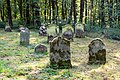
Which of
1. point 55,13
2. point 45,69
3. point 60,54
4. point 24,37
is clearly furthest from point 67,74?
point 55,13

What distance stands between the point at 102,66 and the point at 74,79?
8.01 feet

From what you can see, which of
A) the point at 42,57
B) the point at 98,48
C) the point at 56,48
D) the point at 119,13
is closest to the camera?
the point at 56,48

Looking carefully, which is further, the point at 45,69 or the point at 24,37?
the point at 24,37

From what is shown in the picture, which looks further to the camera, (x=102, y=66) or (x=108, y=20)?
(x=108, y=20)

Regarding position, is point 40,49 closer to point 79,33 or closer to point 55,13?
point 79,33

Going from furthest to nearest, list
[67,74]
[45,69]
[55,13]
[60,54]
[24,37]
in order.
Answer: [55,13], [24,37], [60,54], [45,69], [67,74]

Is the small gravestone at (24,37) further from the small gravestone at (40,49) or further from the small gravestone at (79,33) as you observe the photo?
the small gravestone at (79,33)

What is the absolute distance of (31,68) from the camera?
10.7 m

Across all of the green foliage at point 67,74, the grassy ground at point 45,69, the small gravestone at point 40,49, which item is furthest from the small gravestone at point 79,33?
the green foliage at point 67,74

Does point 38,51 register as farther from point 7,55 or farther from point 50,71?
point 50,71

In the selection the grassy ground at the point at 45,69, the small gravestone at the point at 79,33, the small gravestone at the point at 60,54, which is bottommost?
the small gravestone at the point at 79,33

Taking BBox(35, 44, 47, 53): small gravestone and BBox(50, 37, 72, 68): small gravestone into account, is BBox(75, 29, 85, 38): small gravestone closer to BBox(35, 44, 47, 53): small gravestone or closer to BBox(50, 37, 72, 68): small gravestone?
BBox(35, 44, 47, 53): small gravestone

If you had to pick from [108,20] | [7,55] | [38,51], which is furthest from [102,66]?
[108,20]

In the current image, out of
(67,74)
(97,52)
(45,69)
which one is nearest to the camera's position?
(67,74)
